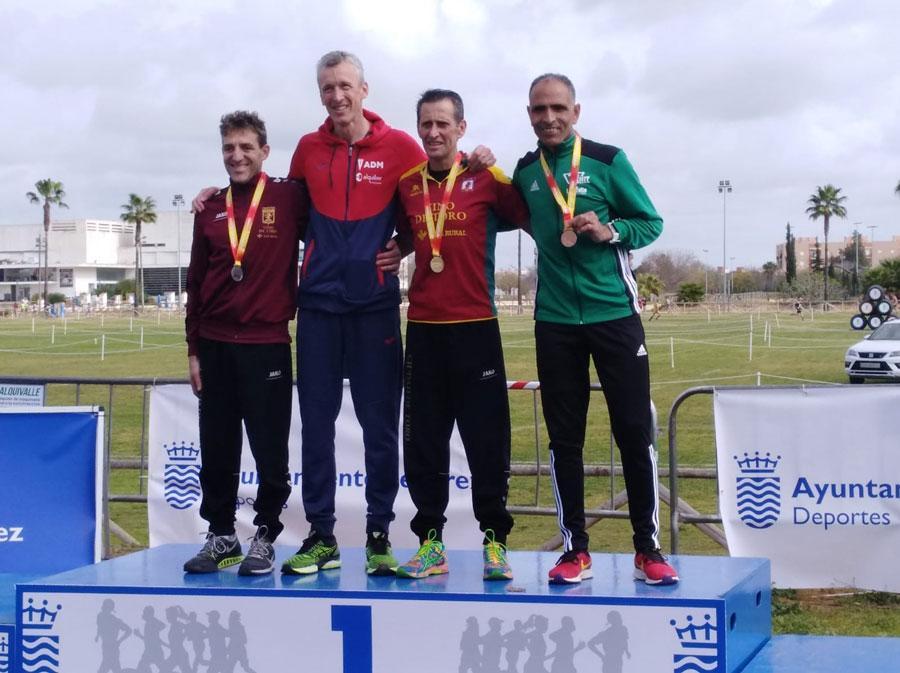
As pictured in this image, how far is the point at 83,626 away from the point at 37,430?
2413 mm

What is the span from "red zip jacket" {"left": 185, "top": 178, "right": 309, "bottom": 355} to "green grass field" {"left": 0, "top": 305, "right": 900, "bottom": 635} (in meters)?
2.76

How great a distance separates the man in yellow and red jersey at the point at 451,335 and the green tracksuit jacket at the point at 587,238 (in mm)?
217

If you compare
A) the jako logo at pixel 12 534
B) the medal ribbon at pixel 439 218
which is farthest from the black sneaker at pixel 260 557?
the jako logo at pixel 12 534

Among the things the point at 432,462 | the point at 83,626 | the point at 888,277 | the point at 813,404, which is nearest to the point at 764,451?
the point at 813,404

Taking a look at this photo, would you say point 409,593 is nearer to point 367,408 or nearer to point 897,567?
point 367,408

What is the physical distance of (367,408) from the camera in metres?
4.89

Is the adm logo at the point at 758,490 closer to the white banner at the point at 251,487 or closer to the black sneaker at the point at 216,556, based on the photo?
the white banner at the point at 251,487

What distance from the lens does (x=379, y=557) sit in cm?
479

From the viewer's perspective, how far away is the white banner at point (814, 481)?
6590mm

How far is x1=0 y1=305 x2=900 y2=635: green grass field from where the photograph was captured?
6.89m

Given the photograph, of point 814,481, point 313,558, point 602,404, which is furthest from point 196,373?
point 602,404

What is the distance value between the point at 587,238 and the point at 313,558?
5.93 ft

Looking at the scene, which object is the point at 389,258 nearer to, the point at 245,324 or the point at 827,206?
the point at 245,324

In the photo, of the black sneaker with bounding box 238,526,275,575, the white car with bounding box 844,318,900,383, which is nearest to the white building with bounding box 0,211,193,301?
the white car with bounding box 844,318,900,383
